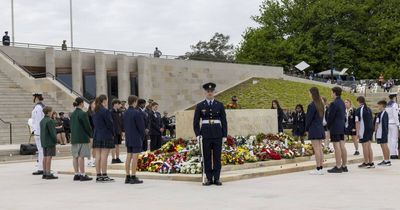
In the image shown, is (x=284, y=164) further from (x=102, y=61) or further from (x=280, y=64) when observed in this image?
(x=280, y=64)

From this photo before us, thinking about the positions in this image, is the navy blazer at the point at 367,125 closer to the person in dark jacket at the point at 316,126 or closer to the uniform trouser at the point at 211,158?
the person in dark jacket at the point at 316,126

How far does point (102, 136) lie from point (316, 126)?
4.50m

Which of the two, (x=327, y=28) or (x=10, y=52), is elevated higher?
(x=327, y=28)

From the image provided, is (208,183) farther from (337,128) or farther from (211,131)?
(337,128)

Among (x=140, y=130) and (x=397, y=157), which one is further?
(x=397, y=157)

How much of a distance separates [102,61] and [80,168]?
27588 mm

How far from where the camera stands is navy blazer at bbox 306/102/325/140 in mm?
13070

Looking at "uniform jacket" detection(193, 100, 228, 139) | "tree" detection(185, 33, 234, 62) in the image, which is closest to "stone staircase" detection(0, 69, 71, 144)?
"uniform jacket" detection(193, 100, 228, 139)

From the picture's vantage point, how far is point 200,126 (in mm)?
11695

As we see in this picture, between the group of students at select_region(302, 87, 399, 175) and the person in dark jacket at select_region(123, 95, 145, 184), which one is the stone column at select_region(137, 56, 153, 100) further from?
the person in dark jacket at select_region(123, 95, 145, 184)

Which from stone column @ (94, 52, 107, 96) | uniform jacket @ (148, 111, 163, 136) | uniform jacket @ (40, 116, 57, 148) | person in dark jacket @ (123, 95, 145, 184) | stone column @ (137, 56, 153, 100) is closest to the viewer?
person in dark jacket @ (123, 95, 145, 184)

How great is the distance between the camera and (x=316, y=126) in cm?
1310

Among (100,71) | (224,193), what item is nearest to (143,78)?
(100,71)

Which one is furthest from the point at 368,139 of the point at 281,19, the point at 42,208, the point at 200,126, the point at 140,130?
the point at 281,19
